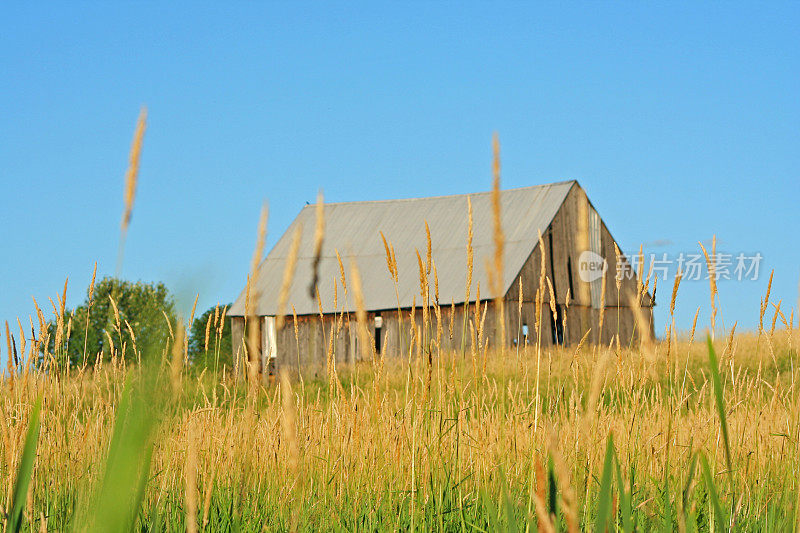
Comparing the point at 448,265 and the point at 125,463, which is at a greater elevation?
the point at 448,265

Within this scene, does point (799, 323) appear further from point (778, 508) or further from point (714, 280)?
point (714, 280)

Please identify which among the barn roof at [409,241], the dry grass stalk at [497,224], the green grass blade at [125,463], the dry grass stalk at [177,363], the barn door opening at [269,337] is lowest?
the barn door opening at [269,337]

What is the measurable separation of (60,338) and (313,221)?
25740 millimetres

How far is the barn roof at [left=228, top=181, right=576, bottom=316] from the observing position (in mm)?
23719

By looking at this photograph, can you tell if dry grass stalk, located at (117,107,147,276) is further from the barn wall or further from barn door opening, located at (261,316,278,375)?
barn door opening, located at (261,316,278,375)

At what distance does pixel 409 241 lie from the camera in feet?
84.6

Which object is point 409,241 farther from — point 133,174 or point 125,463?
point 125,463

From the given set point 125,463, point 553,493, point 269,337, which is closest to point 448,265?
point 269,337

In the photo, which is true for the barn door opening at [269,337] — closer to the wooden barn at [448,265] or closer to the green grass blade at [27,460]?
the wooden barn at [448,265]

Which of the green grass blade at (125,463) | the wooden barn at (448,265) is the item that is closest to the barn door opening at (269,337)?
the wooden barn at (448,265)

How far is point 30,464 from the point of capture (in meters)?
1.12

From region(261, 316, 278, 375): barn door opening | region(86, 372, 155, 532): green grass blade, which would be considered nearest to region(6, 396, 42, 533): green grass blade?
region(86, 372, 155, 532): green grass blade

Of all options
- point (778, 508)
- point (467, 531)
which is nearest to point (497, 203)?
point (467, 531)

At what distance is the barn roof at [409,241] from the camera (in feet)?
77.8
